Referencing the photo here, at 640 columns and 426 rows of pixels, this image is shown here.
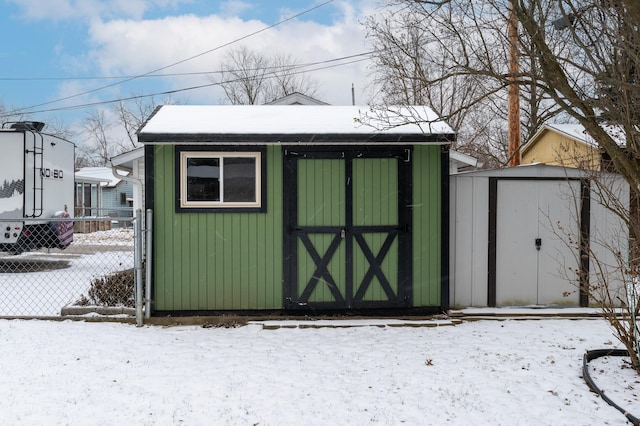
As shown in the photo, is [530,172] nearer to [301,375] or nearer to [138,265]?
[301,375]

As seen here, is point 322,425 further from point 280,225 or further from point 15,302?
point 15,302

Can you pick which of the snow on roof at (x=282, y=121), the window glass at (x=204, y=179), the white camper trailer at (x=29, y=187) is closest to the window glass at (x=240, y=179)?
the window glass at (x=204, y=179)

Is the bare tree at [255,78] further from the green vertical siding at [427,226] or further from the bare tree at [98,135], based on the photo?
the green vertical siding at [427,226]

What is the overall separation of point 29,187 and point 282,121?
6.28m

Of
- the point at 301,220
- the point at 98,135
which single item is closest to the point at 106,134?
the point at 98,135

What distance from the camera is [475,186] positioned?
22.0ft

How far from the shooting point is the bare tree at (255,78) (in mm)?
32312

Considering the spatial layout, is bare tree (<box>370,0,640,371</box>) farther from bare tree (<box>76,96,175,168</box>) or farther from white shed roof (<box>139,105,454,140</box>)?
bare tree (<box>76,96,175,168</box>)

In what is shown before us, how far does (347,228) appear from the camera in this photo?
21.0ft

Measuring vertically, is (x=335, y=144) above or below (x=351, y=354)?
above

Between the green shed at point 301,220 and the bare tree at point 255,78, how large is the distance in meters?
26.7

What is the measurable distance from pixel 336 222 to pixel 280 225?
709 mm

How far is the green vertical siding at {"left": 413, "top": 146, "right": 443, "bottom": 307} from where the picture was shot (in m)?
6.45

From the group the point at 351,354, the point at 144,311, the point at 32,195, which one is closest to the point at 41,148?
the point at 32,195
